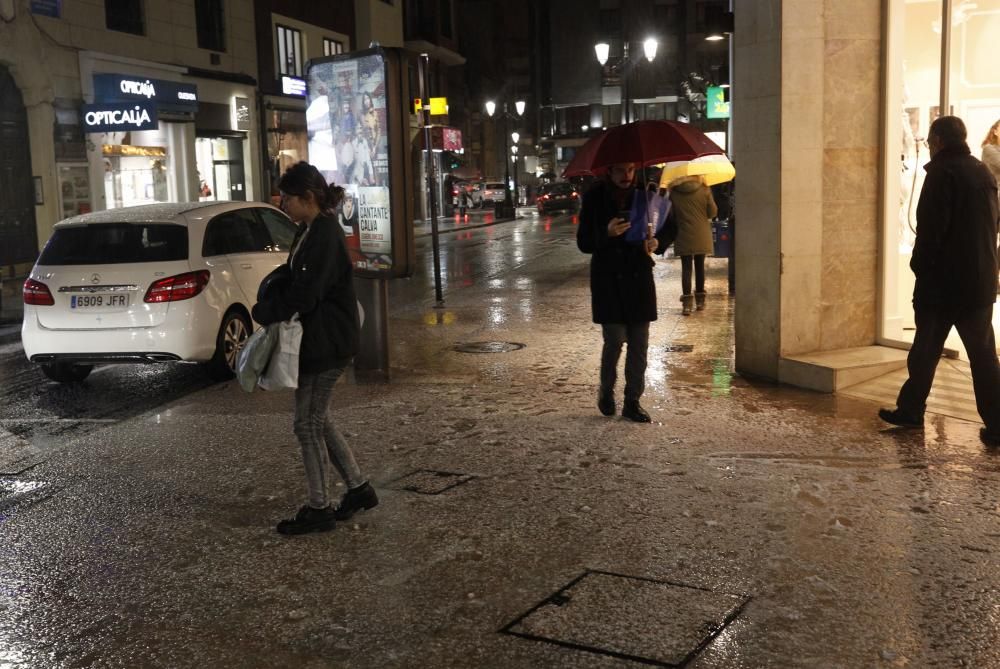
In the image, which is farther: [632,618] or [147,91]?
[147,91]

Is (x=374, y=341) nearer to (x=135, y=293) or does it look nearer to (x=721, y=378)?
(x=135, y=293)

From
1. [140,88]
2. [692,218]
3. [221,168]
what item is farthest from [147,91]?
[692,218]

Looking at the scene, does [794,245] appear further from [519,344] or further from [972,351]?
[519,344]

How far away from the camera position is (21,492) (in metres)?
6.52

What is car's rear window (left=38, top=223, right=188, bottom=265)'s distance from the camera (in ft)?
31.3

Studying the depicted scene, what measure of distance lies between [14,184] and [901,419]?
19952mm

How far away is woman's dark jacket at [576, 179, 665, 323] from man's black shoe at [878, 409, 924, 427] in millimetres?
1726

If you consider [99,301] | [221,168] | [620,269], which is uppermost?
[221,168]

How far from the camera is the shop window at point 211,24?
97.3 feet

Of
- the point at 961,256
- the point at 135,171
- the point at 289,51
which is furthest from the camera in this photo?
the point at 289,51

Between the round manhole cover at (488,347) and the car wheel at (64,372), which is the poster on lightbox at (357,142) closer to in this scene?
the round manhole cover at (488,347)

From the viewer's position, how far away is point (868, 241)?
30.0ft

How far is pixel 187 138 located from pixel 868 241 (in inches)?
897

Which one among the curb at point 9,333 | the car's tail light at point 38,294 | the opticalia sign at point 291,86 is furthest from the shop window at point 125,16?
the car's tail light at point 38,294
